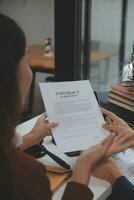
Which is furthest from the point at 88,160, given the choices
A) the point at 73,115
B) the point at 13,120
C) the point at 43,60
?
the point at 43,60

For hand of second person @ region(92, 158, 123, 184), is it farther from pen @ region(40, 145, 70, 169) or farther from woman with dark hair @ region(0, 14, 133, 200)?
woman with dark hair @ region(0, 14, 133, 200)

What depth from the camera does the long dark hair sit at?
2.62ft

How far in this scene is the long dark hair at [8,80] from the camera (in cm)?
80

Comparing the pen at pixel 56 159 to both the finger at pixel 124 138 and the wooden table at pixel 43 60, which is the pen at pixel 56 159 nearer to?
the finger at pixel 124 138

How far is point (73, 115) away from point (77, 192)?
35cm

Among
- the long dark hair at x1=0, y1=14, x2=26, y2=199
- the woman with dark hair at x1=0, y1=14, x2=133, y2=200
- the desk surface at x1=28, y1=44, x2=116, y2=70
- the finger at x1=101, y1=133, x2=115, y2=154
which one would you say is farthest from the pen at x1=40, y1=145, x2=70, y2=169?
the desk surface at x1=28, y1=44, x2=116, y2=70

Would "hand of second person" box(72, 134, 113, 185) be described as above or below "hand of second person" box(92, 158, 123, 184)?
above

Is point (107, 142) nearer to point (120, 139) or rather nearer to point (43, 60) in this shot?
point (120, 139)

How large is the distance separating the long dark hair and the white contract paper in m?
0.42

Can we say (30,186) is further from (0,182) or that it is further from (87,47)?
(87,47)

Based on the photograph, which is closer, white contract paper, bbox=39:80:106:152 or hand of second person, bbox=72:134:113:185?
hand of second person, bbox=72:134:113:185

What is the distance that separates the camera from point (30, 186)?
0.90m

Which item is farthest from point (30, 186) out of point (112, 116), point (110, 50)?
point (110, 50)

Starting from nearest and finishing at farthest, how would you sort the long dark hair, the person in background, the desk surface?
the long dark hair → the person in background → the desk surface
